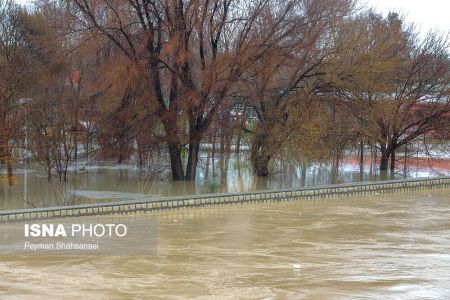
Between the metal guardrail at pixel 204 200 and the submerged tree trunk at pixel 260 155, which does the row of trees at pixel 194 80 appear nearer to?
the submerged tree trunk at pixel 260 155


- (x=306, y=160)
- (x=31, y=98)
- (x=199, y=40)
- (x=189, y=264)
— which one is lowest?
(x=189, y=264)

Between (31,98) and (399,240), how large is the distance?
13.6 m

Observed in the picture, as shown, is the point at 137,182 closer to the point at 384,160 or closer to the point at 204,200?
the point at 204,200

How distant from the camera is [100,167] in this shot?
2684 centimetres

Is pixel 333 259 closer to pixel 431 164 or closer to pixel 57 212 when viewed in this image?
pixel 57 212

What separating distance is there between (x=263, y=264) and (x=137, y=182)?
1253 centimetres

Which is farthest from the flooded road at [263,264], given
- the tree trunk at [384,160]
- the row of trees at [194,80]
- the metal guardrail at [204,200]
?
the tree trunk at [384,160]

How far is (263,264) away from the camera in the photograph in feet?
28.0

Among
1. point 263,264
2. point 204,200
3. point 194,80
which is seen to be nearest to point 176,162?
point 194,80

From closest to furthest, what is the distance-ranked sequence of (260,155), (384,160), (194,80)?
(194,80) < (260,155) < (384,160)

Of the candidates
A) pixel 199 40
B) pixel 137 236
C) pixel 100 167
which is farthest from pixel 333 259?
pixel 100 167

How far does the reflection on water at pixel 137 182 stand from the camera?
A: 635 inches

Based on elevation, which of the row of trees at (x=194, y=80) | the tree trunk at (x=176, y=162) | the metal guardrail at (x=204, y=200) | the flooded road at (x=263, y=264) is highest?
the row of trees at (x=194, y=80)

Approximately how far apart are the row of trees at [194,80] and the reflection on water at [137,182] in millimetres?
855
